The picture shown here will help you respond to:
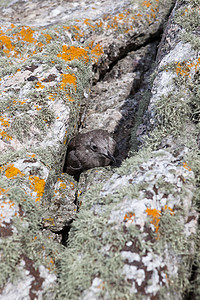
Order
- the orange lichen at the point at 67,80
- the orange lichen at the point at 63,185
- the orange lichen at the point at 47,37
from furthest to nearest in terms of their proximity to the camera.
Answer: the orange lichen at the point at 47,37 < the orange lichen at the point at 67,80 < the orange lichen at the point at 63,185

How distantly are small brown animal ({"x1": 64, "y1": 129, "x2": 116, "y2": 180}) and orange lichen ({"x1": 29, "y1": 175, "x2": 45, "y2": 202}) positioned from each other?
1.10m

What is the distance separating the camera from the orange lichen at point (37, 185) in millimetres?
3677

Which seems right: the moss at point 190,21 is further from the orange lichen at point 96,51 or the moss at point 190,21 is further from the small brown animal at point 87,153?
the small brown animal at point 87,153

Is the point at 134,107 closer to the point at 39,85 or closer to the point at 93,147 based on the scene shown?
the point at 93,147

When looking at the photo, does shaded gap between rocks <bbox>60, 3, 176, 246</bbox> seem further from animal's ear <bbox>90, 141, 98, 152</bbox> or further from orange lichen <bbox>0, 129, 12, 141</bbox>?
orange lichen <bbox>0, 129, 12, 141</bbox>

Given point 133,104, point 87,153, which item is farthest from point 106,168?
point 133,104

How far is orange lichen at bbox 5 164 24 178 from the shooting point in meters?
3.67

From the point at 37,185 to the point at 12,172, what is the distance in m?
0.45

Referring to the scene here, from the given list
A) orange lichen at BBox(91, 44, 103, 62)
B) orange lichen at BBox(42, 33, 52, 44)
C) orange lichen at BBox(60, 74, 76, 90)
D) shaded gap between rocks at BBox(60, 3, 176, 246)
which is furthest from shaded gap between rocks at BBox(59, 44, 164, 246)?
orange lichen at BBox(42, 33, 52, 44)

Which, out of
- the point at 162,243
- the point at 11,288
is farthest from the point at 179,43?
the point at 11,288

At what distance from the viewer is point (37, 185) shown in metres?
3.76

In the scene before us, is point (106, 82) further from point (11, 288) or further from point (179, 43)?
point (11, 288)

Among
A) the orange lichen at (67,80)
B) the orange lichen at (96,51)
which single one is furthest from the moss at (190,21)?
the orange lichen at (67,80)

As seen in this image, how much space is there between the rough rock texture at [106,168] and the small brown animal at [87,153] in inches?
8.4
